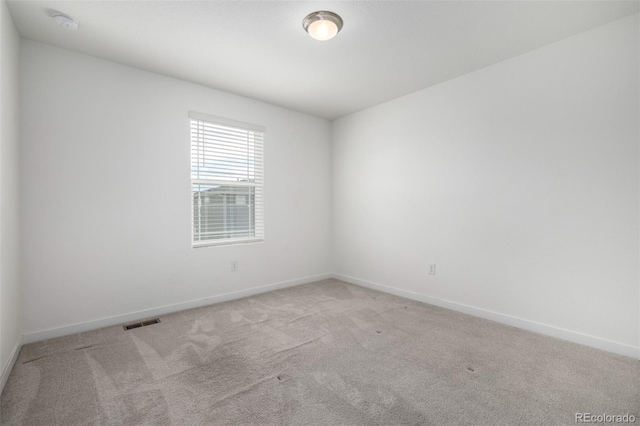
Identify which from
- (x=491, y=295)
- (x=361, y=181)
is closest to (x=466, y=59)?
(x=361, y=181)

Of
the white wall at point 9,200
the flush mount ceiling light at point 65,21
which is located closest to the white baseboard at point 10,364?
the white wall at point 9,200

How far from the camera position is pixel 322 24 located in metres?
2.18

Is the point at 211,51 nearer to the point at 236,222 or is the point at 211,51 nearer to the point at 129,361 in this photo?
the point at 236,222

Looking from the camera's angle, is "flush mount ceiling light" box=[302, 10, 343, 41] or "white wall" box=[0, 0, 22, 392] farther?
"flush mount ceiling light" box=[302, 10, 343, 41]

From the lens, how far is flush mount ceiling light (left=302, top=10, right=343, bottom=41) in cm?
214

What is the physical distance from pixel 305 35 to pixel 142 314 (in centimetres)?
304

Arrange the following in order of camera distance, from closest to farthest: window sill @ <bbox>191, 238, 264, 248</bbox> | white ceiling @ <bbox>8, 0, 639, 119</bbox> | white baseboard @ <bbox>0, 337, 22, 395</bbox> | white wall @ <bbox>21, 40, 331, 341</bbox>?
white baseboard @ <bbox>0, 337, 22, 395</bbox>
white ceiling @ <bbox>8, 0, 639, 119</bbox>
white wall @ <bbox>21, 40, 331, 341</bbox>
window sill @ <bbox>191, 238, 264, 248</bbox>

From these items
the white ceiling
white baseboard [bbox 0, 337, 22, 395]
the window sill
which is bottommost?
white baseboard [bbox 0, 337, 22, 395]

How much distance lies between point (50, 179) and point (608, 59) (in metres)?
4.66

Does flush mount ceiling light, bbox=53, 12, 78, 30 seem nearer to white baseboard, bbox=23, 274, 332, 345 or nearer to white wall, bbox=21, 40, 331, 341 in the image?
white wall, bbox=21, 40, 331, 341

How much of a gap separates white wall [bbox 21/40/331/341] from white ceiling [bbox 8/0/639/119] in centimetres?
29

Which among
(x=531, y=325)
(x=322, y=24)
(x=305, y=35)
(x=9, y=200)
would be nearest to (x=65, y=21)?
(x=9, y=200)

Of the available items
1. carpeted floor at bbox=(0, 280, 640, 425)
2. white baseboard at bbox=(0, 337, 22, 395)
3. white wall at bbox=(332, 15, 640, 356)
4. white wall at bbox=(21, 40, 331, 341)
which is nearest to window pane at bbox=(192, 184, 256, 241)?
white wall at bbox=(21, 40, 331, 341)

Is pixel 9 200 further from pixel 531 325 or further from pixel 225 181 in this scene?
pixel 531 325
